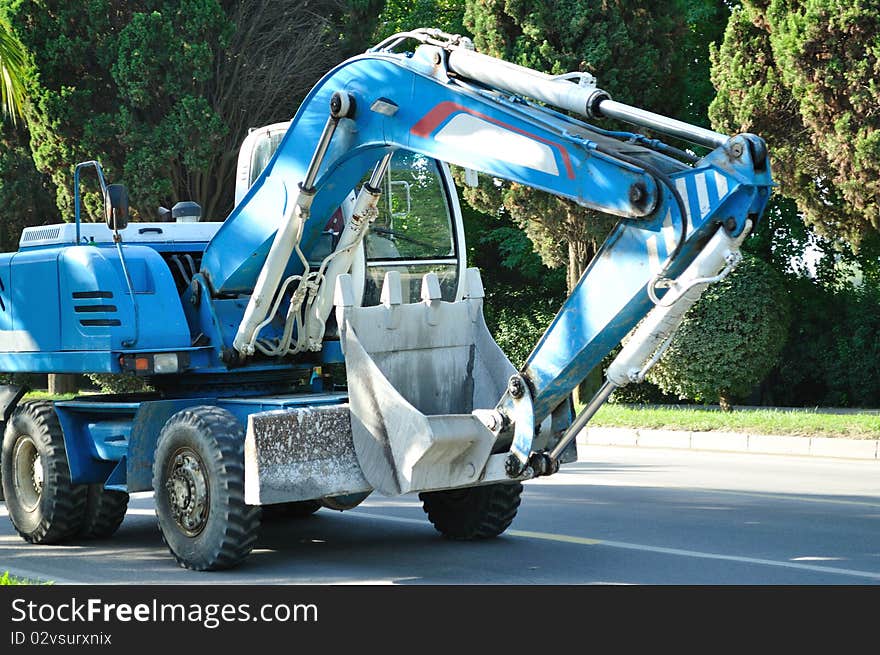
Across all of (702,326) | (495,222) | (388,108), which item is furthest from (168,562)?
(495,222)

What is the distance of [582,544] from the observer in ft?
30.8

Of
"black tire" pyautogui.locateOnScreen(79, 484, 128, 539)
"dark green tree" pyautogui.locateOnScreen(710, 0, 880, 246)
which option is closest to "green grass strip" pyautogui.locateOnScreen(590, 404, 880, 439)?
"dark green tree" pyautogui.locateOnScreen(710, 0, 880, 246)

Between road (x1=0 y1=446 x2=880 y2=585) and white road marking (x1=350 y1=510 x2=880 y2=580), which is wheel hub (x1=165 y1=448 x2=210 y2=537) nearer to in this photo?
road (x1=0 y1=446 x2=880 y2=585)

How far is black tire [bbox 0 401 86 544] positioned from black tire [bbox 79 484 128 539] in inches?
2.4

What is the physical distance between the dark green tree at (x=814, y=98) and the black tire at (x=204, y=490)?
9.73m

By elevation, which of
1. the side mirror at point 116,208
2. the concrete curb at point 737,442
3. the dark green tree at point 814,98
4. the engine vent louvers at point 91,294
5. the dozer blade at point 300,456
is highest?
the dark green tree at point 814,98

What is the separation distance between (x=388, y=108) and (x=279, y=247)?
1273 mm

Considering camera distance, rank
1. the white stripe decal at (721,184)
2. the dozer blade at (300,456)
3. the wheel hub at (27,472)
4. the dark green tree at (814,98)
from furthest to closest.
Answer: the dark green tree at (814,98) → the wheel hub at (27,472) → the dozer blade at (300,456) → the white stripe decal at (721,184)

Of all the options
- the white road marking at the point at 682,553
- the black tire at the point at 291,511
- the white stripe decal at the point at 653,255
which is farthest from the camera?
the black tire at the point at 291,511

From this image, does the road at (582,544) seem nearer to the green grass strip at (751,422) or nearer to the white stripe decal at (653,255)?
the white stripe decal at (653,255)

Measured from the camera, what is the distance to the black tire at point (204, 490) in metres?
8.32

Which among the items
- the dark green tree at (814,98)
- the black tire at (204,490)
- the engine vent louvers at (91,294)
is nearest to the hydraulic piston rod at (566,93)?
the black tire at (204,490)

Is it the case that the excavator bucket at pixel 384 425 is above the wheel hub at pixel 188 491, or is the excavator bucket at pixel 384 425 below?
above

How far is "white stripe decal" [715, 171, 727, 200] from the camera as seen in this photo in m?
6.88
